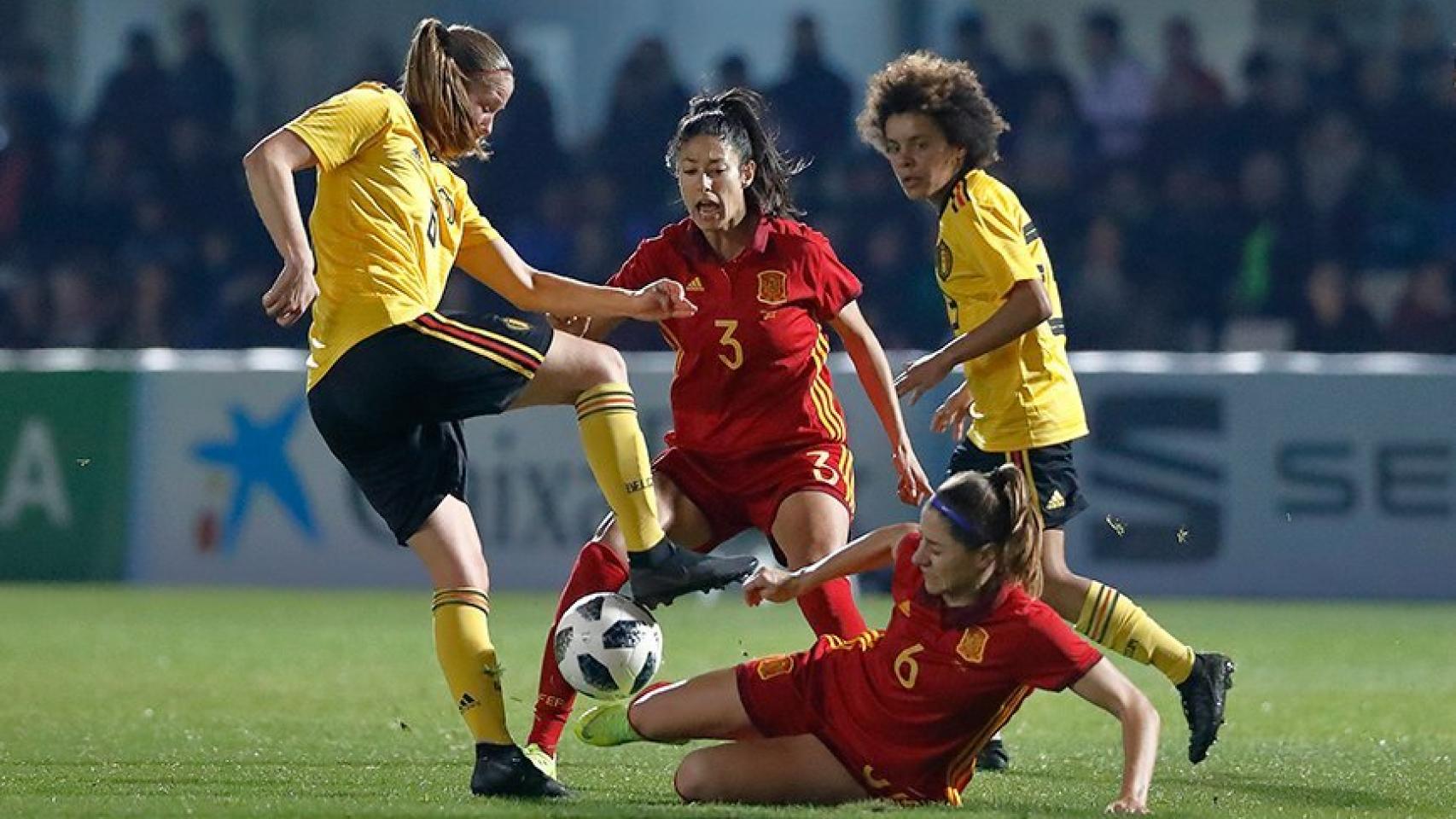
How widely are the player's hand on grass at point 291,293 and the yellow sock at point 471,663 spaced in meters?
1.01

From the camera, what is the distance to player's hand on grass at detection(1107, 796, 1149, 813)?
19.0 ft

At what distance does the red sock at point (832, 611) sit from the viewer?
22.2ft

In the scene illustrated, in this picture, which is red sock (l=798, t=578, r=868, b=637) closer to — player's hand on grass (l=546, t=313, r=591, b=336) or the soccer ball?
Result: the soccer ball

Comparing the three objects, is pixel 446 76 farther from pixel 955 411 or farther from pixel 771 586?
pixel 955 411

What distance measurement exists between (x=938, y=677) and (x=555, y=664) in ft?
3.92

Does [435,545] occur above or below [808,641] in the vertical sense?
above

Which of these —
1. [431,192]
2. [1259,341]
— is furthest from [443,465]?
[1259,341]

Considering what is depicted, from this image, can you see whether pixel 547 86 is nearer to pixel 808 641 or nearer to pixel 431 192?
pixel 808 641

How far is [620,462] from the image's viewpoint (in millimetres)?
6301

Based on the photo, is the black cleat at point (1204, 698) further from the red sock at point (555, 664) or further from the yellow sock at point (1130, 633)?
the red sock at point (555, 664)

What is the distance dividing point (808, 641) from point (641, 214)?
670 cm

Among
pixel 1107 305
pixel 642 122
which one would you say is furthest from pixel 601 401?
pixel 642 122

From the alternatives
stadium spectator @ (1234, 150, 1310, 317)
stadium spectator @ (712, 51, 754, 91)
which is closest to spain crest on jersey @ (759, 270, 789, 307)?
stadium spectator @ (1234, 150, 1310, 317)

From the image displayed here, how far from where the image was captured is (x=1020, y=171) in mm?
17000
